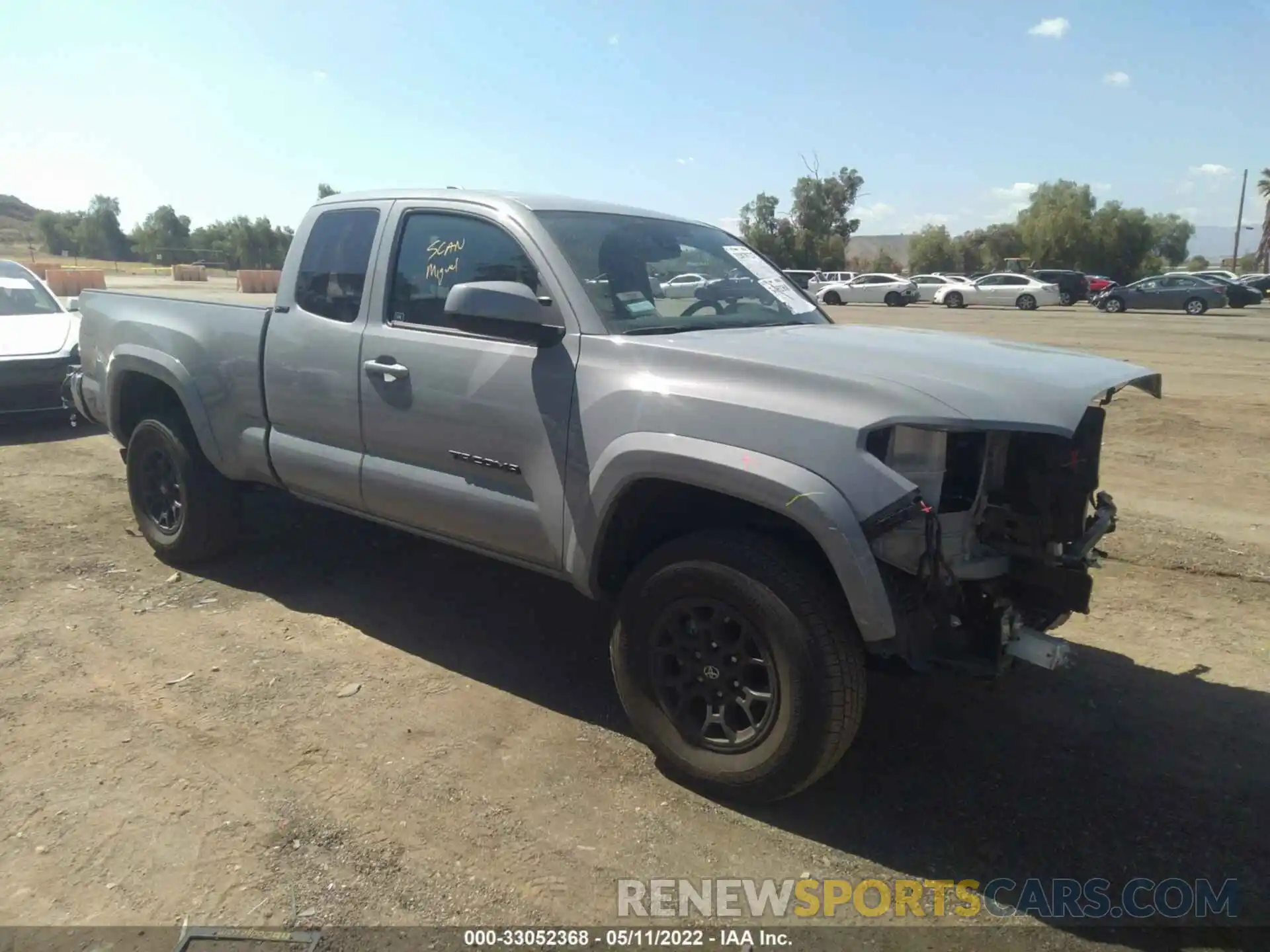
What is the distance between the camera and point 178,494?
17.5ft

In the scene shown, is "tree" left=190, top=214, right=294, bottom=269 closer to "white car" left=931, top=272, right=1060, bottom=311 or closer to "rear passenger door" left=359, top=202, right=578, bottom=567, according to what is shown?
"white car" left=931, top=272, right=1060, bottom=311

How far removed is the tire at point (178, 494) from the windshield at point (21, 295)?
594cm

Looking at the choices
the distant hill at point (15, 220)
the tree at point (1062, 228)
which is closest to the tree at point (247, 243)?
the distant hill at point (15, 220)

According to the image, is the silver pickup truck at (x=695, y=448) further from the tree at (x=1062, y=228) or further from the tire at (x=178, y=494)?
Answer: the tree at (x=1062, y=228)

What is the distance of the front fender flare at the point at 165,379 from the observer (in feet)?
16.2

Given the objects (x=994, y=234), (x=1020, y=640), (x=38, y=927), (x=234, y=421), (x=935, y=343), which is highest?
(x=994, y=234)

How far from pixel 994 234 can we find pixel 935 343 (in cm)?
7230

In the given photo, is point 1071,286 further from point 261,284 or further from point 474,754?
point 474,754

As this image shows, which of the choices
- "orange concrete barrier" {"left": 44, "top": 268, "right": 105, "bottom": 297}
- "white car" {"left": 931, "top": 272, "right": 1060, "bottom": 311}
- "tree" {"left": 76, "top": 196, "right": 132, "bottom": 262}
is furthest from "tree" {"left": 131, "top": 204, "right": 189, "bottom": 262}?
"white car" {"left": 931, "top": 272, "right": 1060, "bottom": 311}

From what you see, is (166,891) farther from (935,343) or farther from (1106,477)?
(1106,477)

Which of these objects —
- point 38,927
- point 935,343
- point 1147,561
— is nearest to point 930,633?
point 935,343

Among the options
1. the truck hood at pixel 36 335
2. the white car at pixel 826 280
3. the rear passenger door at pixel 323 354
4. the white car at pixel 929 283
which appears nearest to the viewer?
the rear passenger door at pixel 323 354

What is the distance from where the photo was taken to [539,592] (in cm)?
518

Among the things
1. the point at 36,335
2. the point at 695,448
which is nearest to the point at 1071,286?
the point at 36,335
